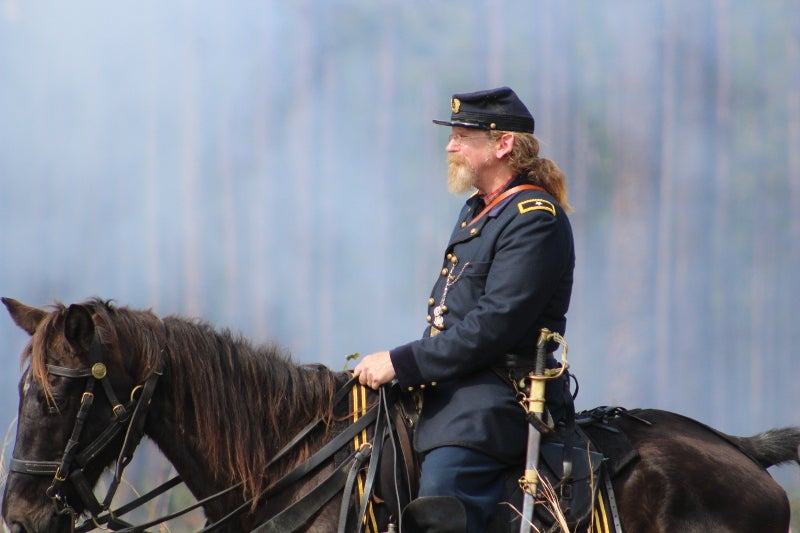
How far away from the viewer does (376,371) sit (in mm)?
3592

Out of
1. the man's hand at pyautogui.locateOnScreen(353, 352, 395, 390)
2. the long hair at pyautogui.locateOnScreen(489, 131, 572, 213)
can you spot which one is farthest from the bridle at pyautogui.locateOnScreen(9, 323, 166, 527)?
the long hair at pyautogui.locateOnScreen(489, 131, 572, 213)

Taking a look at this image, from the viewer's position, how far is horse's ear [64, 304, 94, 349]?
3236 mm

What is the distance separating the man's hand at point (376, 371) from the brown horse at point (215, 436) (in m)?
0.11

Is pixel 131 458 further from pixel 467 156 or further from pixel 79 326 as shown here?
pixel 467 156

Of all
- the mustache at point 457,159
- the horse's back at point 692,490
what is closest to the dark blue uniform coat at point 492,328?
the mustache at point 457,159

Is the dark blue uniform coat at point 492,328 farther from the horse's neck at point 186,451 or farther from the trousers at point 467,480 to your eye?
the horse's neck at point 186,451

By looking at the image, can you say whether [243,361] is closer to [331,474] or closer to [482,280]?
[331,474]

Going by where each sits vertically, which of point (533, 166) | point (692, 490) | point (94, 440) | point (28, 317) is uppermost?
point (533, 166)

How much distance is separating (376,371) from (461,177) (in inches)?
33.6

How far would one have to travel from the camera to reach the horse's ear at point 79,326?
3.24m

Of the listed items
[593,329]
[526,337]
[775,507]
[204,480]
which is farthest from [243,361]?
[593,329]

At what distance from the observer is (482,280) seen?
371 centimetres

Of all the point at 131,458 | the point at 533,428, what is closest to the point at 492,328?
the point at 533,428

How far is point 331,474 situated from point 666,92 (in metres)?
5.16
